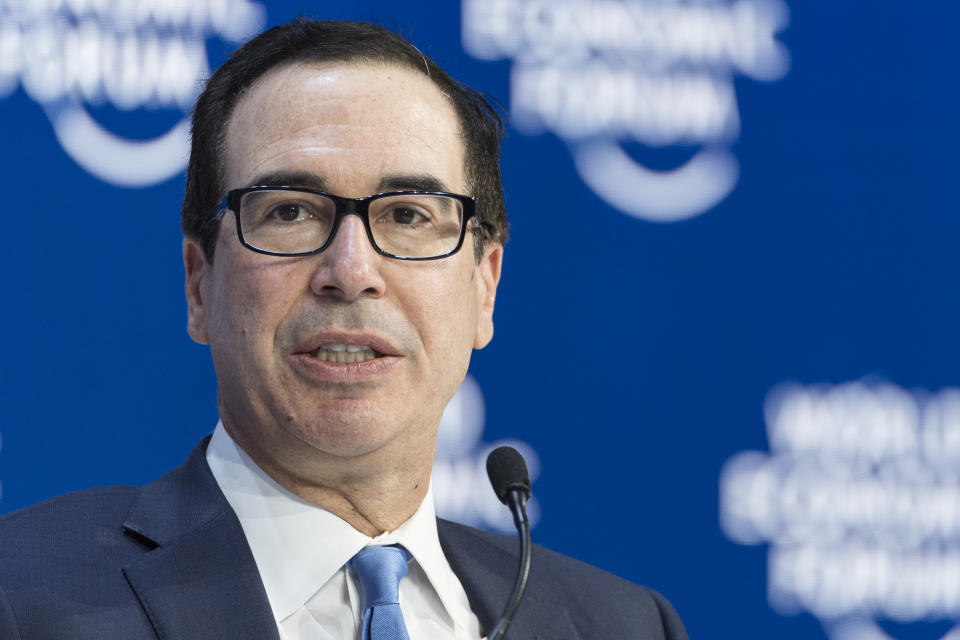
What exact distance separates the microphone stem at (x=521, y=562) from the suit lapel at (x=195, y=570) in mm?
321

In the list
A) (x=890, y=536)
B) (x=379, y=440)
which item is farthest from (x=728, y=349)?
(x=379, y=440)

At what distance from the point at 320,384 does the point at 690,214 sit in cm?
128

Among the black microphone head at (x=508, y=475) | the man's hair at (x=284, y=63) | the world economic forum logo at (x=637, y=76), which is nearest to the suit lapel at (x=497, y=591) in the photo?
the black microphone head at (x=508, y=475)

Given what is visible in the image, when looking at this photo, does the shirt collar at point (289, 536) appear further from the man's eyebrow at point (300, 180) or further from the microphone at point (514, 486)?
the man's eyebrow at point (300, 180)

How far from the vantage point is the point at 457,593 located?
1.71m

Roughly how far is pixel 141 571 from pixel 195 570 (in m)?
0.07

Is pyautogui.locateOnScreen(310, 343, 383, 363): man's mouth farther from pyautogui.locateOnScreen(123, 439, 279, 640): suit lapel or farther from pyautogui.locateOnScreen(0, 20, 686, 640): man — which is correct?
pyautogui.locateOnScreen(123, 439, 279, 640): suit lapel

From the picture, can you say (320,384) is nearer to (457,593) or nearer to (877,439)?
(457,593)

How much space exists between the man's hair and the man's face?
0.03 meters

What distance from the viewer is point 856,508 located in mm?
2406

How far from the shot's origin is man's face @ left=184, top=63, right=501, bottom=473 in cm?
148

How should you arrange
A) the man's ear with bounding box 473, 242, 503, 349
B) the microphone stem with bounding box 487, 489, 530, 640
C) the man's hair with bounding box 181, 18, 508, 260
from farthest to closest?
the man's ear with bounding box 473, 242, 503, 349
the man's hair with bounding box 181, 18, 508, 260
the microphone stem with bounding box 487, 489, 530, 640

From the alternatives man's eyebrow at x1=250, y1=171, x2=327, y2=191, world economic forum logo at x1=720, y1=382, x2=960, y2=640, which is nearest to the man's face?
man's eyebrow at x1=250, y1=171, x2=327, y2=191

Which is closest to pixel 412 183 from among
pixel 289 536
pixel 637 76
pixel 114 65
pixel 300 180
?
pixel 300 180
